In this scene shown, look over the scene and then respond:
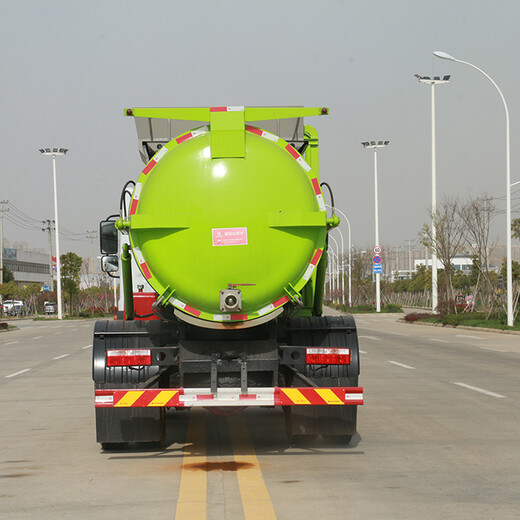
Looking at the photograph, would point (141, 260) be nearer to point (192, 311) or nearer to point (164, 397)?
point (192, 311)

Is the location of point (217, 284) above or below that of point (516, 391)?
above

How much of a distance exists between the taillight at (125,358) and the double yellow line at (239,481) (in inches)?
40.0

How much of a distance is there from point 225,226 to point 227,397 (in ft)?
4.86

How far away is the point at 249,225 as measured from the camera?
25.5 ft

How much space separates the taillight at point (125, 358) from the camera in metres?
8.45

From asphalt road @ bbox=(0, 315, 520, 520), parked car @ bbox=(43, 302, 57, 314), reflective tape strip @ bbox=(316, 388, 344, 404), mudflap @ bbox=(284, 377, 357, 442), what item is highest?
reflective tape strip @ bbox=(316, 388, 344, 404)

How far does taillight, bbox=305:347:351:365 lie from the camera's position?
332 inches

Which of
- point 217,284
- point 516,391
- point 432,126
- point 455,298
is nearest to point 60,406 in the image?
point 217,284

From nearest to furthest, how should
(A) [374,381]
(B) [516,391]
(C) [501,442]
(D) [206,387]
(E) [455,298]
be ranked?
(D) [206,387], (C) [501,442], (B) [516,391], (A) [374,381], (E) [455,298]

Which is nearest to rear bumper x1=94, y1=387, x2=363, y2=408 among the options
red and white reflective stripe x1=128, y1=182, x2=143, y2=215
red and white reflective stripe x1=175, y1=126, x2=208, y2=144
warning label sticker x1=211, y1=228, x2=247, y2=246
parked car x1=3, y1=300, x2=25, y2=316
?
warning label sticker x1=211, y1=228, x2=247, y2=246

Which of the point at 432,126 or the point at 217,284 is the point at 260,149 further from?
the point at 432,126

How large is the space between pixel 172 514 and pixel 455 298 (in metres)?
43.0

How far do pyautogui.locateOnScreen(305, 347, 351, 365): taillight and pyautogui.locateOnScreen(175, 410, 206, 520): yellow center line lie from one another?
136 cm

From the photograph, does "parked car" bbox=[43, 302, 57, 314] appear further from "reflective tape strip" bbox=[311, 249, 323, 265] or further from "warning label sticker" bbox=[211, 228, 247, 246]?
"warning label sticker" bbox=[211, 228, 247, 246]
